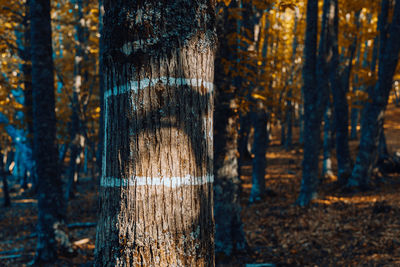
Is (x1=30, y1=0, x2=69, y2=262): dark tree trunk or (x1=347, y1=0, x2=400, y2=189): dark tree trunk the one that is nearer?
(x1=30, y1=0, x2=69, y2=262): dark tree trunk

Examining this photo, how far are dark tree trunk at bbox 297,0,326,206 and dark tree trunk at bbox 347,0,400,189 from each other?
60.8 inches

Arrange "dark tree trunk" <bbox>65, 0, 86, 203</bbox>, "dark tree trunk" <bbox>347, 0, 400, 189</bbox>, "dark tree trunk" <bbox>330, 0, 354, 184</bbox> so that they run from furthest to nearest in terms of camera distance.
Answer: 1. "dark tree trunk" <bbox>65, 0, 86, 203</bbox>
2. "dark tree trunk" <bbox>330, 0, 354, 184</bbox>
3. "dark tree trunk" <bbox>347, 0, 400, 189</bbox>

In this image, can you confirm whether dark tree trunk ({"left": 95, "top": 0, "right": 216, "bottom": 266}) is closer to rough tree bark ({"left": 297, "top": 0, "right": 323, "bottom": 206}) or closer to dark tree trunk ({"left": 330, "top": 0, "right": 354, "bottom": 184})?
rough tree bark ({"left": 297, "top": 0, "right": 323, "bottom": 206})

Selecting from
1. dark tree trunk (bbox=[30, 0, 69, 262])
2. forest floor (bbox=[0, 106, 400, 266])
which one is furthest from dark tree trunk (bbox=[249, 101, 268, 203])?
dark tree trunk (bbox=[30, 0, 69, 262])

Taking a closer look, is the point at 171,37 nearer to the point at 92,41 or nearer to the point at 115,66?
the point at 115,66

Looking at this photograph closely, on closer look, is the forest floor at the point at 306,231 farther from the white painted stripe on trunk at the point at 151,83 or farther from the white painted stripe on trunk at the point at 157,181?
the white painted stripe on trunk at the point at 151,83

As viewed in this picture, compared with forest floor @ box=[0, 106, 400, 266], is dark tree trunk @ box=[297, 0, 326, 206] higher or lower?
higher

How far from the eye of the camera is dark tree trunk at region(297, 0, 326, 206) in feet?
30.1

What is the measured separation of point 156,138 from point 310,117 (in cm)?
864

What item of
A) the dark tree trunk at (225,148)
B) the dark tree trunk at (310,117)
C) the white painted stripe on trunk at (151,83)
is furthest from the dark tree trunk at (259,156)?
the white painted stripe on trunk at (151,83)

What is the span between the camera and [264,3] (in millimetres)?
5441

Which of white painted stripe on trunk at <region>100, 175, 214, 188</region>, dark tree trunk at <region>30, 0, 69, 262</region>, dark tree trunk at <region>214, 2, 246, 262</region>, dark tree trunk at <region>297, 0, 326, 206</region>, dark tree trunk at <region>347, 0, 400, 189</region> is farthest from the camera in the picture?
dark tree trunk at <region>297, 0, 326, 206</region>

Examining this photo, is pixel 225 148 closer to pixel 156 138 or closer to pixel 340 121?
pixel 156 138

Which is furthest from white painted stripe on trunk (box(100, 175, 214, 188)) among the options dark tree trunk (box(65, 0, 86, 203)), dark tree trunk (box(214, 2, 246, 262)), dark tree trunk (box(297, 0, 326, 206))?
dark tree trunk (box(65, 0, 86, 203))
